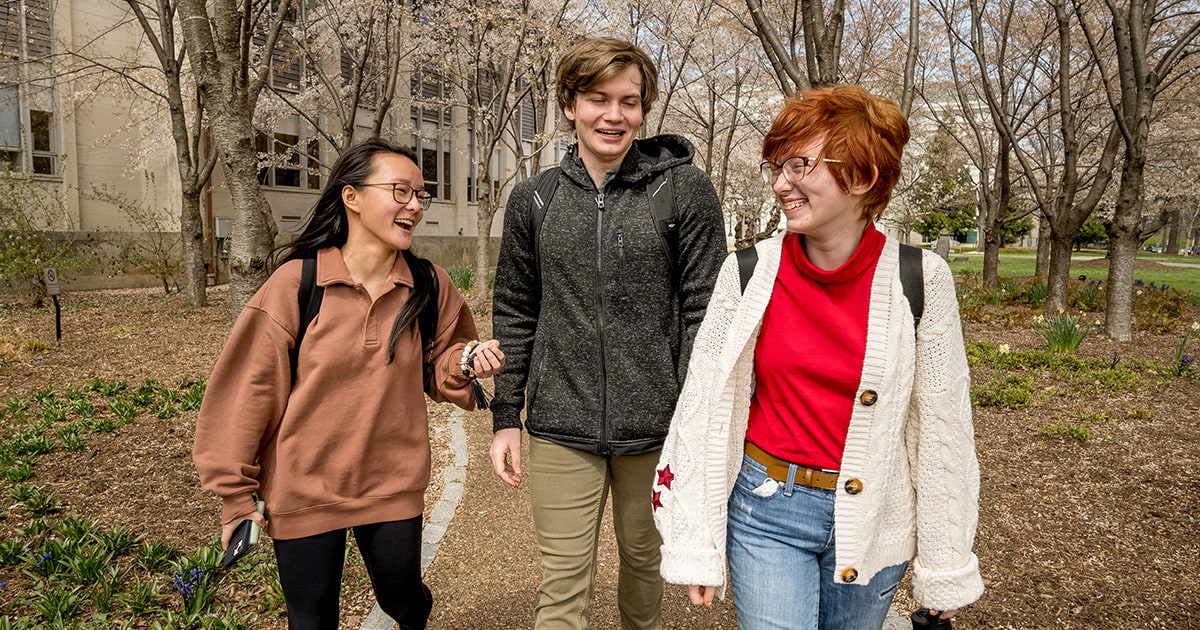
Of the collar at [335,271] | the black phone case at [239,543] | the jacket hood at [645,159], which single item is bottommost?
the black phone case at [239,543]

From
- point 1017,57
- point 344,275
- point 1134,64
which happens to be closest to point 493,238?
point 1017,57

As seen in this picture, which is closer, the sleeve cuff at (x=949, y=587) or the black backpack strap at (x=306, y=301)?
the sleeve cuff at (x=949, y=587)

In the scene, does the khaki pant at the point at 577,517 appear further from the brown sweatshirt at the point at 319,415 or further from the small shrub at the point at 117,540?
the small shrub at the point at 117,540

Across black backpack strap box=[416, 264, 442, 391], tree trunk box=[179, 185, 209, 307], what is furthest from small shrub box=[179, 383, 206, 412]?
tree trunk box=[179, 185, 209, 307]

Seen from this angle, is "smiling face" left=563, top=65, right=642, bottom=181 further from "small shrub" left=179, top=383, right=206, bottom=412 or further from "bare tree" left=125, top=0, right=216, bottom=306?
"bare tree" left=125, top=0, right=216, bottom=306

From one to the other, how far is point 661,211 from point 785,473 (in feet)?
2.77

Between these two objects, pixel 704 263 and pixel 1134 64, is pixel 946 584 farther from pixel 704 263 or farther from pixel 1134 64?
pixel 1134 64

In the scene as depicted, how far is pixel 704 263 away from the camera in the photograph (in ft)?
7.27

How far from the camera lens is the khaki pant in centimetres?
223

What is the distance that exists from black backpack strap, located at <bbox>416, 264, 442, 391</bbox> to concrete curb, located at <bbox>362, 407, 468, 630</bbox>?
1.19 m

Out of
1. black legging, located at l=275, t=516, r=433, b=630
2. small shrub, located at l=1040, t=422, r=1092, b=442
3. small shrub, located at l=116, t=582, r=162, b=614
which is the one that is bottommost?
small shrub, located at l=116, t=582, r=162, b=614

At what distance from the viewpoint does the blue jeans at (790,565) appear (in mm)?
1824

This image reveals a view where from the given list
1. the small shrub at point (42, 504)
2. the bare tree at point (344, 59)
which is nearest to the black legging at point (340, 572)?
the small shrub at point (42, 504)

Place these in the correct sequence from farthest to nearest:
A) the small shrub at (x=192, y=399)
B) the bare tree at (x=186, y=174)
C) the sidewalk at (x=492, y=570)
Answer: the bare tree at (x=186, y=174)
the small shrub at (x=192, y=399)
the sidewalk at (x=492, y=570)
